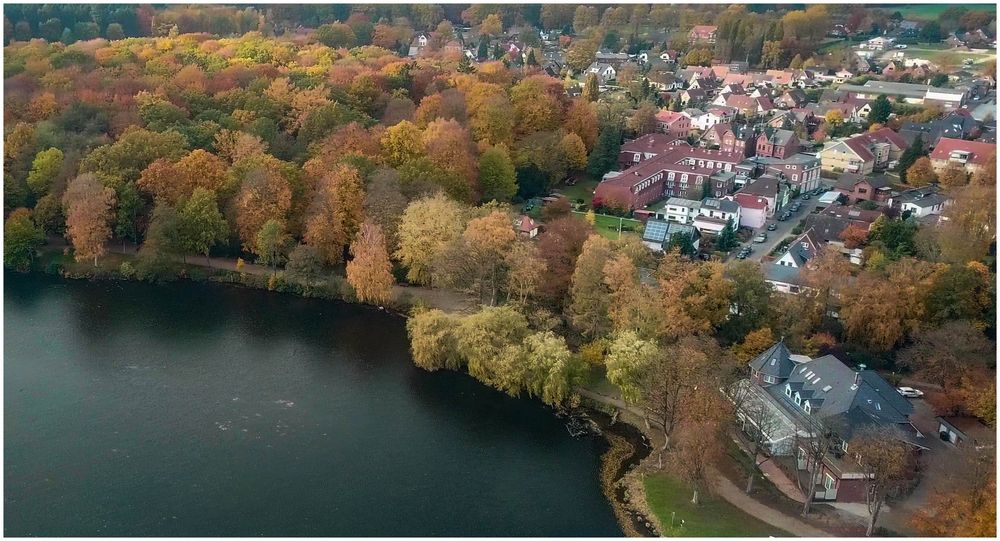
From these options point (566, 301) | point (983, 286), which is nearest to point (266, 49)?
point (566, 301)

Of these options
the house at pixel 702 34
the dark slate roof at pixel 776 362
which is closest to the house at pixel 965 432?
the dark slate roof at pixel 776 362

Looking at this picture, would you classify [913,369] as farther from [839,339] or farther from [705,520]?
[705,520]

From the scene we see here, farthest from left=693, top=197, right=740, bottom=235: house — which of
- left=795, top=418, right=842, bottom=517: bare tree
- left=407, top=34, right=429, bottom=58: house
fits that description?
left=407, top=34, right=429, bottom=58: house

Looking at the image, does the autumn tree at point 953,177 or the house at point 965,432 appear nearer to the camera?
the house at point 965,432

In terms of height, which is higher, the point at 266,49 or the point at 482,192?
the point at 266,49

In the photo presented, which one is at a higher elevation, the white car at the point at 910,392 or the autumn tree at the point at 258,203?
the autumn tree at the point at 258,203

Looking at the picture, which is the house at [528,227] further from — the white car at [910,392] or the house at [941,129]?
the house at [941,129]

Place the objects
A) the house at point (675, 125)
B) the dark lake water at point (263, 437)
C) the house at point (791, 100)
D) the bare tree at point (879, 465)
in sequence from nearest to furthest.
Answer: the bare tree at point (879, 465) → the dark lake water at point (263, 437) → the house at point (675, 125) → the house at point (791, 100)
